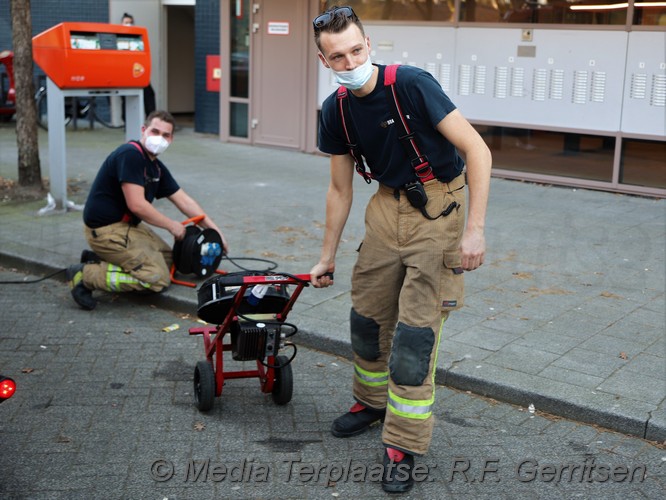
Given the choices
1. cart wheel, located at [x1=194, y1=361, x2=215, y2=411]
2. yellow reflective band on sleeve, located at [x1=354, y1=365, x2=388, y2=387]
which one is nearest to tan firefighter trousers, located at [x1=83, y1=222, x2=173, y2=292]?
cart wheel, located at [x1=194, y1=361, x2=215, y2=411]

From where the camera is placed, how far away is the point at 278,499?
391 centimetres

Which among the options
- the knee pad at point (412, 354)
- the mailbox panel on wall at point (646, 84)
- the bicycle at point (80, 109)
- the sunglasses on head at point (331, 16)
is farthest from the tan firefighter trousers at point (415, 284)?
the bicycle at point (80, 109)

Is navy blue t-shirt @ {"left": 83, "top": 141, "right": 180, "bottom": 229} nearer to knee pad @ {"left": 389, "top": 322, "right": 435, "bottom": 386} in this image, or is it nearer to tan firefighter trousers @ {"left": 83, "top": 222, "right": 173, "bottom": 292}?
tan firefighter trousers @ {"left": 83, "top": 222, "right": 173, "bottom": 292}

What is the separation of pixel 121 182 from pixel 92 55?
340 cm

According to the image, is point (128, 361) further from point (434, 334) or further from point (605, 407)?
point (605, 407)

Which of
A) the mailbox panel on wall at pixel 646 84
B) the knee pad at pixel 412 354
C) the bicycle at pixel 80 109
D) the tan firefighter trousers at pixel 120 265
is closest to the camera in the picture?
the knee pad at pixel 412 354

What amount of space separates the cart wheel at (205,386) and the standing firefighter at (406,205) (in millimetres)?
950

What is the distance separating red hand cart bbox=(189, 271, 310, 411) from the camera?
15.1 ft

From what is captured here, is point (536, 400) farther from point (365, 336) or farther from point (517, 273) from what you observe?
point (517, 273)

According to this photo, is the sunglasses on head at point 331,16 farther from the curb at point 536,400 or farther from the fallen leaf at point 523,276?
the fallen leaf at point 523,276

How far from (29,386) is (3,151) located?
8.95m

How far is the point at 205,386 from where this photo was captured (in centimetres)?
470

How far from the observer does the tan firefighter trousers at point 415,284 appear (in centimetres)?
400

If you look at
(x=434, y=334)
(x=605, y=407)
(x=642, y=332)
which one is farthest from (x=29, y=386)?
(x=642, y=332)
